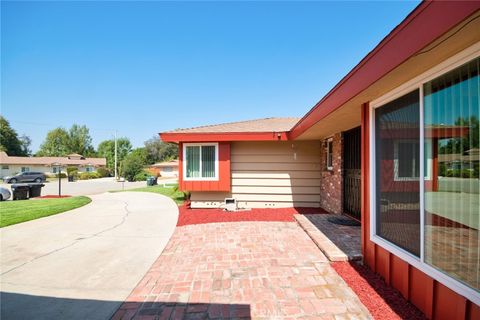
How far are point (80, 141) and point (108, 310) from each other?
266 ft

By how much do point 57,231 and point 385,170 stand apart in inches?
302

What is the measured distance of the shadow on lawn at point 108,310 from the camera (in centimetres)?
254

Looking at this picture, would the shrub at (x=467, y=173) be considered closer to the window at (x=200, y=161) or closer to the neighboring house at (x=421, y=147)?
the neighboring house at (x=421, y=147)

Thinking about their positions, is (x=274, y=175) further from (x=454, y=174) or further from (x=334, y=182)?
(x=454, y=174)

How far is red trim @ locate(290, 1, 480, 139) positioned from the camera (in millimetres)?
1448

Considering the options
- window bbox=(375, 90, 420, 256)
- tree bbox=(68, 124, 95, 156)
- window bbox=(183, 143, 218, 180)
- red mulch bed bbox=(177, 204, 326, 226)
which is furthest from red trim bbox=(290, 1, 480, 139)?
tree bbox=(68, 124, 95, 156)

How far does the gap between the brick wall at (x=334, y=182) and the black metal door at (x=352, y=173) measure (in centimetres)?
14

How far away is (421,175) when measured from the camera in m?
2.47

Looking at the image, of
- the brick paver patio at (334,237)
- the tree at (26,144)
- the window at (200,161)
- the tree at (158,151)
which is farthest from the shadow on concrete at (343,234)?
the tree at (26,144)

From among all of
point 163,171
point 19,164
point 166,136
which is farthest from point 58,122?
point 166,136

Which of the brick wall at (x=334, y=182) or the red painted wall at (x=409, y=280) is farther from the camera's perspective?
the brick wall at (x=334, y=182)

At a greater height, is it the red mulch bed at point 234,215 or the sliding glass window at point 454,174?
the sliding glass window at point 454,174

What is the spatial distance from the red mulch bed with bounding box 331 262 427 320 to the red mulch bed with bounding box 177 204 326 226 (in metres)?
3.22

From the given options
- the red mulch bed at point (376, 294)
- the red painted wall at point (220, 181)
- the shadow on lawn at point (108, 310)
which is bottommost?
the shadow on lawn at point (108, 310)
